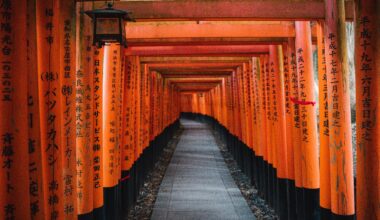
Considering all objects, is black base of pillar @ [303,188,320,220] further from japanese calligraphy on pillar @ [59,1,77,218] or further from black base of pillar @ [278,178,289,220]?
japanese calligraphy on pillar @ [59,1,77,218]

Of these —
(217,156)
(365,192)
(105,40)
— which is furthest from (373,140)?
(217,156)

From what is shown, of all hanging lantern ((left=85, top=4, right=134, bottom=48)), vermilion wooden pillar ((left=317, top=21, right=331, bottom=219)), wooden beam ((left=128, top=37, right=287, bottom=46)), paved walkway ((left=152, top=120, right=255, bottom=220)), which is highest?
wooden beam ((left=128, top=37, right=287, bottom=46))

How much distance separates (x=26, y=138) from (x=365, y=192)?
324cm

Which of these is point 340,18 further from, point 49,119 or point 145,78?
point 145,78

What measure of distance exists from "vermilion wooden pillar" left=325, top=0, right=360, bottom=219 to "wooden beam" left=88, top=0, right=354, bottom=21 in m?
0.40

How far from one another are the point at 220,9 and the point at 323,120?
2.13 meters

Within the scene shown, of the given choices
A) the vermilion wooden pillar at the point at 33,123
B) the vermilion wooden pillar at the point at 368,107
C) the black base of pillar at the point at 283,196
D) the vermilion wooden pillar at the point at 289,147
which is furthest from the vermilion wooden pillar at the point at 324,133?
the vermilion wooden pillar at the point at 33,123

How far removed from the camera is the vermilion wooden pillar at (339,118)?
4.68 metres

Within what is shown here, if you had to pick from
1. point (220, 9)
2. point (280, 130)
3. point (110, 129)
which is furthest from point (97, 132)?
point (280, 130)

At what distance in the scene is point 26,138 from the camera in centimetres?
279

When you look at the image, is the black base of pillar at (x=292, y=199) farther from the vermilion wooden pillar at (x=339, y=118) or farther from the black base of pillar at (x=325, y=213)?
the vermilion wooden pillar at (x=339, y=118)

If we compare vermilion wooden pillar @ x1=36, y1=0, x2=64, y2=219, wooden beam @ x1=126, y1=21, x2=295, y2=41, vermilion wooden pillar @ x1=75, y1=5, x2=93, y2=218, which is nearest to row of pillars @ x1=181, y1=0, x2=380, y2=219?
wooden beam @ x1=126, y1=21, x2=295, y2=41

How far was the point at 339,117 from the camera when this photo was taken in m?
4.77

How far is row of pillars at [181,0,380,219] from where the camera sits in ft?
12.5
